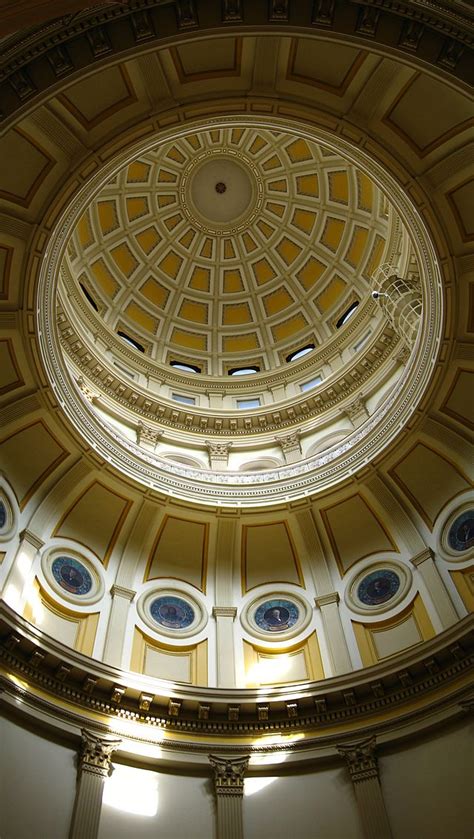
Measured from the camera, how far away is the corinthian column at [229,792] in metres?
13.7

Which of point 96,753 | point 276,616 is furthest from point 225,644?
Answer: point 96,753

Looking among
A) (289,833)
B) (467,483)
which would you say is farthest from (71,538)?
(467,483)

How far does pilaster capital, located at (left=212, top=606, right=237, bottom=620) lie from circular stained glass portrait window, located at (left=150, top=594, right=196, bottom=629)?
2.04 feet

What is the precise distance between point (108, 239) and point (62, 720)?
Result: 68.9 ft

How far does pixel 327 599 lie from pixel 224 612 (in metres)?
3.01

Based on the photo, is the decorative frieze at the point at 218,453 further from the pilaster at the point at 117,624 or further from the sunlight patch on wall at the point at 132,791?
the sunlight patch on wall at the point at 132,791

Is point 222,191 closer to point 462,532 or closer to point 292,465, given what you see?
point 292,465

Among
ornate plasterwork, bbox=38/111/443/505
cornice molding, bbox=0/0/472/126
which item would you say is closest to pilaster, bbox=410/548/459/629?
ornate plasterwork, bbox=38/111/443/505

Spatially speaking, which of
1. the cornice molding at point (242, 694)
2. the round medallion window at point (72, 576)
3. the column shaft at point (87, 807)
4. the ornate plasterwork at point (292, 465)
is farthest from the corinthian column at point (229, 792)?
the ornate plasterwork at point (292, 465)

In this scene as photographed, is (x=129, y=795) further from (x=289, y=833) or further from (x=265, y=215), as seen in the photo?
(x=265, y=215)

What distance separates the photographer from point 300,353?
29.4 m

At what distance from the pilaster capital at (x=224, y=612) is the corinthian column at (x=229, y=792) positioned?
415 cm

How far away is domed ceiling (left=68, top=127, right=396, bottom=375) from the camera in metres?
28.5

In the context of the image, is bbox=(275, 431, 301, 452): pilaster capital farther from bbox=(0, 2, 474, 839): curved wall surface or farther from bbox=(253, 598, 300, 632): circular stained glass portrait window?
bbox=(253, 598, 300, 632): circular stained glass portrait window
